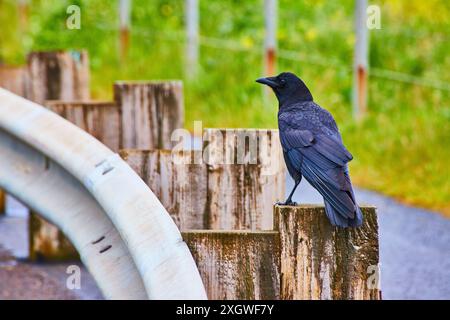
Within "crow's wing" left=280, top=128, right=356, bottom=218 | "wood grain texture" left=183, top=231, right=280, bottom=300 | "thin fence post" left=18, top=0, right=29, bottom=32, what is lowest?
"wood grain texture" left=183, top=231, right=280, bottom=300

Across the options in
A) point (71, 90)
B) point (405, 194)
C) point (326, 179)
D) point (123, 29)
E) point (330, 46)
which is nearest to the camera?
point (326, 179)

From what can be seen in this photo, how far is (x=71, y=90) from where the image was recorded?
7992mm

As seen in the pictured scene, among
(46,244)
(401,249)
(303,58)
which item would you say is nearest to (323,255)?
(46,244)

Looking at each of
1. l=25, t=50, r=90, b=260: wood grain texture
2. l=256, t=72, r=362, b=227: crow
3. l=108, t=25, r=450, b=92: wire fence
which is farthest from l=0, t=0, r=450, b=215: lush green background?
l=256, t=72, r=362, b=227: crow

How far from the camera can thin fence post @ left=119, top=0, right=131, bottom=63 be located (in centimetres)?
1712

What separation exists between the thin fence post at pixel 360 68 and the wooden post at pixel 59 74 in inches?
207

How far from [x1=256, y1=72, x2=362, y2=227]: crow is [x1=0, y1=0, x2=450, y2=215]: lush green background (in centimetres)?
452

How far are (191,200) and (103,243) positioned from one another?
554mm

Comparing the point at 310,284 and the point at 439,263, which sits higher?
the point at 310,284

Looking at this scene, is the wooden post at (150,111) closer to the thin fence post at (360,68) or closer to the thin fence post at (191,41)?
the thin fence post at (360,68)

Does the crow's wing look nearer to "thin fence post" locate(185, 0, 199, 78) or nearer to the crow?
the crow
